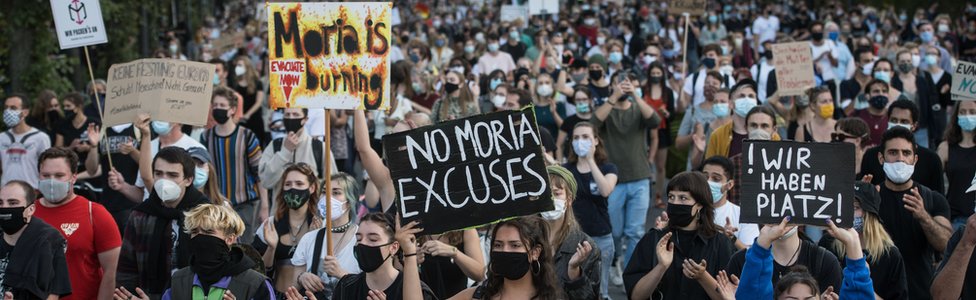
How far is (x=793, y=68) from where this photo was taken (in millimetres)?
12328

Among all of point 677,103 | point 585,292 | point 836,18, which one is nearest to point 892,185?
point 585,292

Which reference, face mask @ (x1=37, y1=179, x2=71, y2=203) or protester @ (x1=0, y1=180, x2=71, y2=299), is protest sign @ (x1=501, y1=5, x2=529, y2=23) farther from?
protester @ (x1=0, y1=180, x2=71, y2=299)

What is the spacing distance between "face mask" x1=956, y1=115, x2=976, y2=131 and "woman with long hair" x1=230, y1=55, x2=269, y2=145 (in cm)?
751

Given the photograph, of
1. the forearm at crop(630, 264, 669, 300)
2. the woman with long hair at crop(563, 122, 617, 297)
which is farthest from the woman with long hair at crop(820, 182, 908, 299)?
the woman with long hair at crop(563, 122, 617, 297)

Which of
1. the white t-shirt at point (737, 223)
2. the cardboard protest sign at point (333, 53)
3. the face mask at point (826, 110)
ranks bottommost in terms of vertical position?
the white t-shirt at point (737, 223)

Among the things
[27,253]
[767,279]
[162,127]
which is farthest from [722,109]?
[27,253]

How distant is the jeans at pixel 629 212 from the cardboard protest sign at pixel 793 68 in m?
2.21

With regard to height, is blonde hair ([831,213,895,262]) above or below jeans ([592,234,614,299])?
above

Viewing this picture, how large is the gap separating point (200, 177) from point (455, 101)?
16.8 ft

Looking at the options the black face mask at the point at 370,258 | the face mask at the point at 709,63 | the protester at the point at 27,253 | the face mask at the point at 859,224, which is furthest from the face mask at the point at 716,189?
the face mask at the point at 709,63

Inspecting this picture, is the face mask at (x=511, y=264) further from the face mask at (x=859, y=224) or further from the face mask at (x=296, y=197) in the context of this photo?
the face mask at (x=296, y=197)

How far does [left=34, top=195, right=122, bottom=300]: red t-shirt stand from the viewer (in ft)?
23.6

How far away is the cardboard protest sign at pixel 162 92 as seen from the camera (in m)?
9.30

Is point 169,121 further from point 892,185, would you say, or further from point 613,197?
point 892,185
